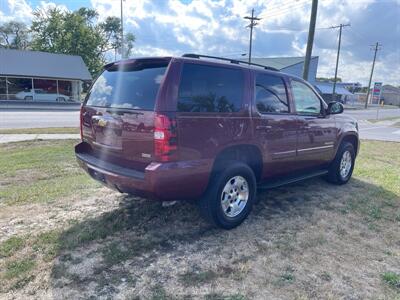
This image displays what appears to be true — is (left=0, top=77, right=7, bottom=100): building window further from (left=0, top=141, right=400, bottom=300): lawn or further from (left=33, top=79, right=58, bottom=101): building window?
(left=0, top=141, right=400, bottom=300): lawn

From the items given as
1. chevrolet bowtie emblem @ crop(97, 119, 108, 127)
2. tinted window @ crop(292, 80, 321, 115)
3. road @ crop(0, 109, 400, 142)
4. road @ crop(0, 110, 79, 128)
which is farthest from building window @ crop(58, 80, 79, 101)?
chevrolet bowtie emblem @ crop(97, 119, 108, 127)

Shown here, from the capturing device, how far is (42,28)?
48.6 m

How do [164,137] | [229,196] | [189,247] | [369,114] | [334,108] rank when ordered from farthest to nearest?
[369,114], [334,108], [229,196], [189,247], [164,137]

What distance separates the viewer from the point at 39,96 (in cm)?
3516

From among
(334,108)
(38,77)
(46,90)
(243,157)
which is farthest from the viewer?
(46,90)

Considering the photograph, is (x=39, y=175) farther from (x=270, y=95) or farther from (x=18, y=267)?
(x=270, y=95)

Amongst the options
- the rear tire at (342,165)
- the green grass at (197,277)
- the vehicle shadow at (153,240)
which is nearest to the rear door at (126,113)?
the vehicle shadow at (153,240)

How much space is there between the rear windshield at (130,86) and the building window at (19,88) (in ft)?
116

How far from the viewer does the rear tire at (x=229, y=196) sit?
149 inches

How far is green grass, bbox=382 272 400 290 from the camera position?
306 cm

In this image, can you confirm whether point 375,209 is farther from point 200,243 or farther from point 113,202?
point 113,202

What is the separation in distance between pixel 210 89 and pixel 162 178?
1.18m

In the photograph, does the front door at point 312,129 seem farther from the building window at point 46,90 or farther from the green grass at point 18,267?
the building window at point 46,90

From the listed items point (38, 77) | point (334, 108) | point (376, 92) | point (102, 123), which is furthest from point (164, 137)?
point (376, 92)
